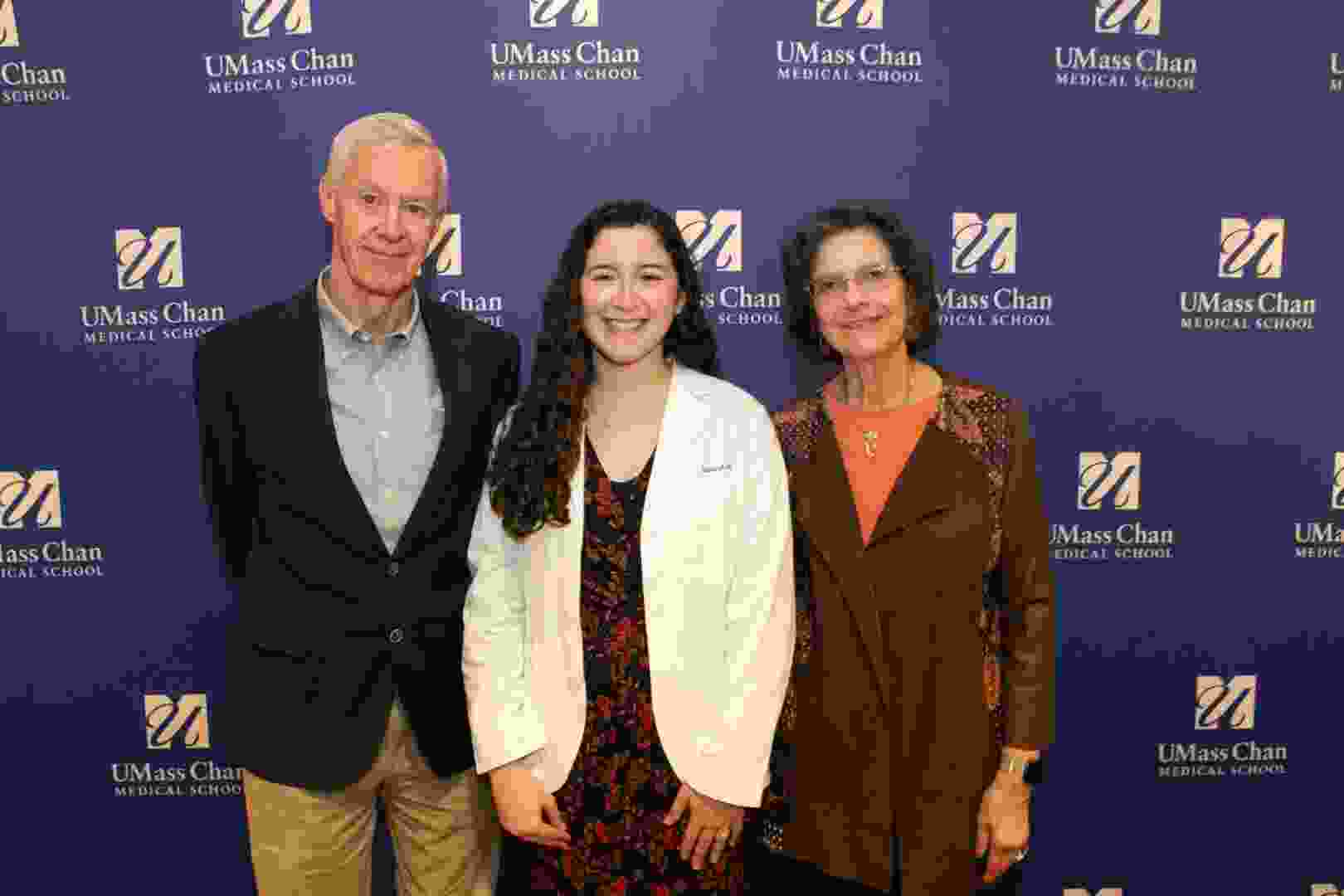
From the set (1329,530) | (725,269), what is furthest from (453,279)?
(1329,530)

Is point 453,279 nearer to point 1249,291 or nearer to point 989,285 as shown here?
point 989,285

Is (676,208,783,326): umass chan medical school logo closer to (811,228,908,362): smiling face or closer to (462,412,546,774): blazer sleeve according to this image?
(811,228,908,362): smiling face

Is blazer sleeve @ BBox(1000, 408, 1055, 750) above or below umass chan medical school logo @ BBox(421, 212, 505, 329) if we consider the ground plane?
below

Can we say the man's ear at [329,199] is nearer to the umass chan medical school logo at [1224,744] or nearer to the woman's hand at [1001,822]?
the woman's hand at [1001,822]

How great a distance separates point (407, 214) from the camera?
197cm

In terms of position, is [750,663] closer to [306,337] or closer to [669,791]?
[669,791]

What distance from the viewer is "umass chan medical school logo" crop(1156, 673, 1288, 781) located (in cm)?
283

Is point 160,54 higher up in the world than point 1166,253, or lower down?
higher up

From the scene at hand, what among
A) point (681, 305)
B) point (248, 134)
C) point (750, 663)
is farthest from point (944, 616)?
point (248, 134)

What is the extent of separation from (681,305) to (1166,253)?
5.19 ft

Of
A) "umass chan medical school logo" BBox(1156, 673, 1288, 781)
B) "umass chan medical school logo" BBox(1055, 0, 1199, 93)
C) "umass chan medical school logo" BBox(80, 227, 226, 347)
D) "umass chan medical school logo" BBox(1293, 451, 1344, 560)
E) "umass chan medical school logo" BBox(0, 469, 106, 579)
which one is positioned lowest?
"umass chan medical school logo" BBox(1156, 673, 1288, 781)

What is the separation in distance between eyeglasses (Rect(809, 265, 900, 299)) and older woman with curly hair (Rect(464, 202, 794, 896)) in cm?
34

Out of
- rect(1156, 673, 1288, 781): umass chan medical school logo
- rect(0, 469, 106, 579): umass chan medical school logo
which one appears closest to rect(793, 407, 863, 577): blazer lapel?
rect(1156, 673, 1288, 781): umass chan medical school logo

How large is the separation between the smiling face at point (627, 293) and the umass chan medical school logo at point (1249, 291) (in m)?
1.69
